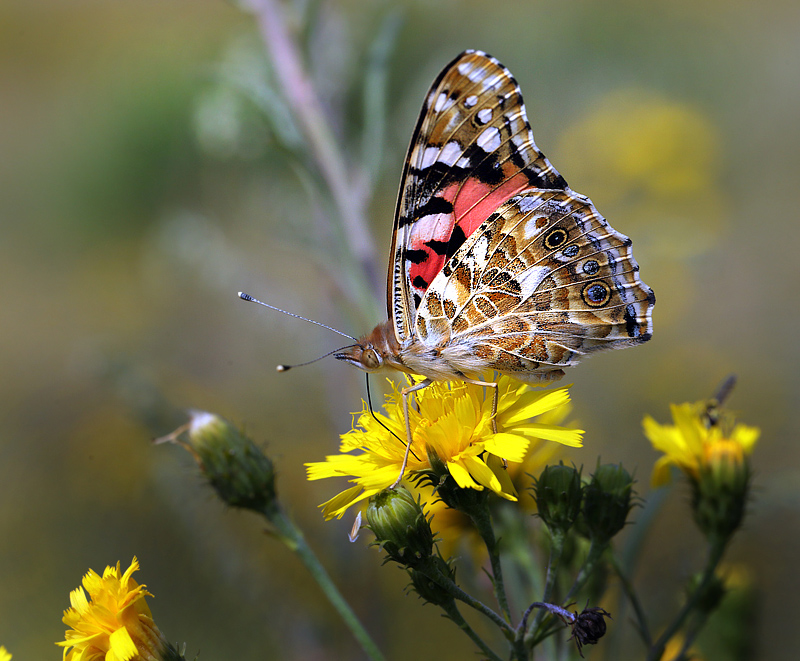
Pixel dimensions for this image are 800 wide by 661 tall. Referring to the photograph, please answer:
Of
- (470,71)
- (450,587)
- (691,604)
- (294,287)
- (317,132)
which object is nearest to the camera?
(450,587)

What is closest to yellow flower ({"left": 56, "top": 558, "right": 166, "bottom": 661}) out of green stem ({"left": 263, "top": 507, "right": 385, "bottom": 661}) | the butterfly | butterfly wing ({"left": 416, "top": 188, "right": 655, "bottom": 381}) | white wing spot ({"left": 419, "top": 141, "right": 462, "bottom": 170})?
green stem ({"left": 263, "top": 507, "right": 385, "bottom": 661})

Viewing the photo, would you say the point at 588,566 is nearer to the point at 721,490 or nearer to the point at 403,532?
the point at 403,532

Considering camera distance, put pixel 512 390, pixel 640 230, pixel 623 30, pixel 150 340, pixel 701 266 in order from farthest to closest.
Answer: pixel 623 30, pixel 150 340, pixel 701 266, pixel 640 230, pixel 512 390

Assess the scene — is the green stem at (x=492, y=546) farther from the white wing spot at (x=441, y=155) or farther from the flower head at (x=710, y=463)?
the white wing spot at (x=441, y=155)

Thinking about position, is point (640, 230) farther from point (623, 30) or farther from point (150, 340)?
point (150, 340)

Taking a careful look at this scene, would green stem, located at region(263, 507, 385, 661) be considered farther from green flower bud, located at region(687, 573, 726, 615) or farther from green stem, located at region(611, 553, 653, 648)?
green flower bud, located at region(687, 573, 726, 615)

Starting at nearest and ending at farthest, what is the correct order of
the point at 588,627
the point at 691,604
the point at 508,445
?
1. the point at 588,627
2. the point at 508,445
3. the point at 691,604

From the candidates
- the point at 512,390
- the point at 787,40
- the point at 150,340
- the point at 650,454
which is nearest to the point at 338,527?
the point at 512,390

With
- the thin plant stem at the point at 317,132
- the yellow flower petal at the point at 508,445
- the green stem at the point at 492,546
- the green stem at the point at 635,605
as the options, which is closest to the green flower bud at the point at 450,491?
the green stem at the point at 492,546

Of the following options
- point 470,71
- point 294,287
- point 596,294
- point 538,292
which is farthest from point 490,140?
point 294,287
